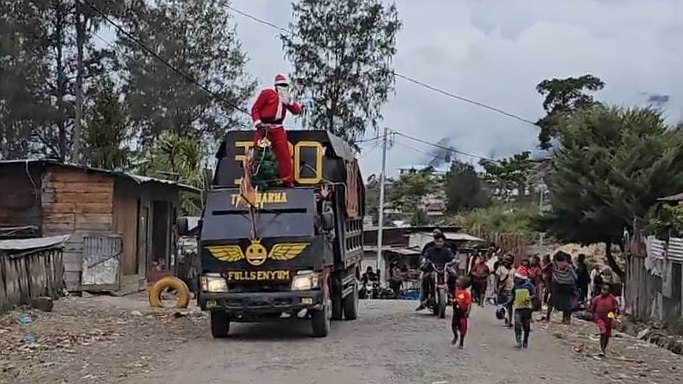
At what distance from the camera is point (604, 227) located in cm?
3638

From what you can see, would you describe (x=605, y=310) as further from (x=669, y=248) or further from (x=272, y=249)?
(x=669, y=248)

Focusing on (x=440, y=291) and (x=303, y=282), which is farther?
(x=440, y=291)

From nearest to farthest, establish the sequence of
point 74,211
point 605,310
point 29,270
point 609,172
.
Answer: point 605,310, point 29,270, point 74,211, point 609,172

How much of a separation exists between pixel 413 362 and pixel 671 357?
5619 mm

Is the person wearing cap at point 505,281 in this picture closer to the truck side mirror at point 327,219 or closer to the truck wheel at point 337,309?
the truck wheel at point 337,309

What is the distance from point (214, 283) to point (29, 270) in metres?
7.06

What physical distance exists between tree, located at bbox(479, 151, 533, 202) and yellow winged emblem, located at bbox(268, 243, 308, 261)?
56559 mm


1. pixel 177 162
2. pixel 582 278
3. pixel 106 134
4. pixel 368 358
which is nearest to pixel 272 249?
pixel 368 358

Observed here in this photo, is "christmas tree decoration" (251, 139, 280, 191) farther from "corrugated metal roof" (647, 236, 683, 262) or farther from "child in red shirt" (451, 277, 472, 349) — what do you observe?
"corrugated metal roof" (647, 236, 683, 262)

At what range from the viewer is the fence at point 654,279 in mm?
20828

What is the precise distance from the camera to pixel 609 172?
117ft

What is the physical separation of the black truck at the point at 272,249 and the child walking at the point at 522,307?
116 inches

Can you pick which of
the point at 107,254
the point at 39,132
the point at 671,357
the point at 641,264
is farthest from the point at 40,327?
the point at 39,132

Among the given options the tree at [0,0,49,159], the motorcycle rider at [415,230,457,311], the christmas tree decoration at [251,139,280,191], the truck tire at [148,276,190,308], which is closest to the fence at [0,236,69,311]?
the truck tire at [148,276,190,308]
